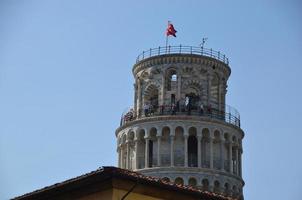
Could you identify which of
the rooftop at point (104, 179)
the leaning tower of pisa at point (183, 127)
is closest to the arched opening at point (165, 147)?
the leaning tower of pisa at point (183, 127)

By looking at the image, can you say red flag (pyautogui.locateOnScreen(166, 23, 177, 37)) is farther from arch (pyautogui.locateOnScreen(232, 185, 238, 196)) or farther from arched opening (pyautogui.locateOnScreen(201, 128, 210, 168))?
arch (pyautogui.locateOnScreen(232, 185, 238, 196))

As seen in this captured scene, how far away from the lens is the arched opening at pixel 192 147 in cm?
7956

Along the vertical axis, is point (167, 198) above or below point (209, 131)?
below

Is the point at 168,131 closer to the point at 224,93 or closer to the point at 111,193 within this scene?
the point at 224,93

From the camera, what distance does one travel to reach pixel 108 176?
984 inches

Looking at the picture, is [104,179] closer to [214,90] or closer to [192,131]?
[192,131]

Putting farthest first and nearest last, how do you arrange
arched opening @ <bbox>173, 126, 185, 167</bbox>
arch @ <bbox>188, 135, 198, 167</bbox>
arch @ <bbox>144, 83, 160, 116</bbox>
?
arch @ <bbox>144, 83, 160, 116</bbox>, arch @ <bbox>188, 135, 198, 167</bbox>, arched opening @ <bbox>173, 126, 185, 167</bbox>

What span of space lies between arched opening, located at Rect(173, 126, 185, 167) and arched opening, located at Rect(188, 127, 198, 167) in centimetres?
109

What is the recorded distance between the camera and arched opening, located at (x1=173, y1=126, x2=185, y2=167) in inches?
3093

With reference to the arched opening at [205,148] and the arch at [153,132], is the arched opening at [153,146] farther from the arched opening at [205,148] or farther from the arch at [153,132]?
the arched opening at [205,148]

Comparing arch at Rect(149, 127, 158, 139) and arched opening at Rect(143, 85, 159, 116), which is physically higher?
arched opening at Rect(143, 85, 159, 116)

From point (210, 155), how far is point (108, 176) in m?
55.0

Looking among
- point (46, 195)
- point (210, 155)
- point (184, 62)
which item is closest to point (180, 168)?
point (210, 155)

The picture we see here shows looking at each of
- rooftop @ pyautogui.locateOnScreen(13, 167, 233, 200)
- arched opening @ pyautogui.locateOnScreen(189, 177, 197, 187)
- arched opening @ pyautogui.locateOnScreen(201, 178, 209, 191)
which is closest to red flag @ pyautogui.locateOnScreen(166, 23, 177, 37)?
arched opening @ pyautogui.locateOnScreen(189, 177, 197, 187)
